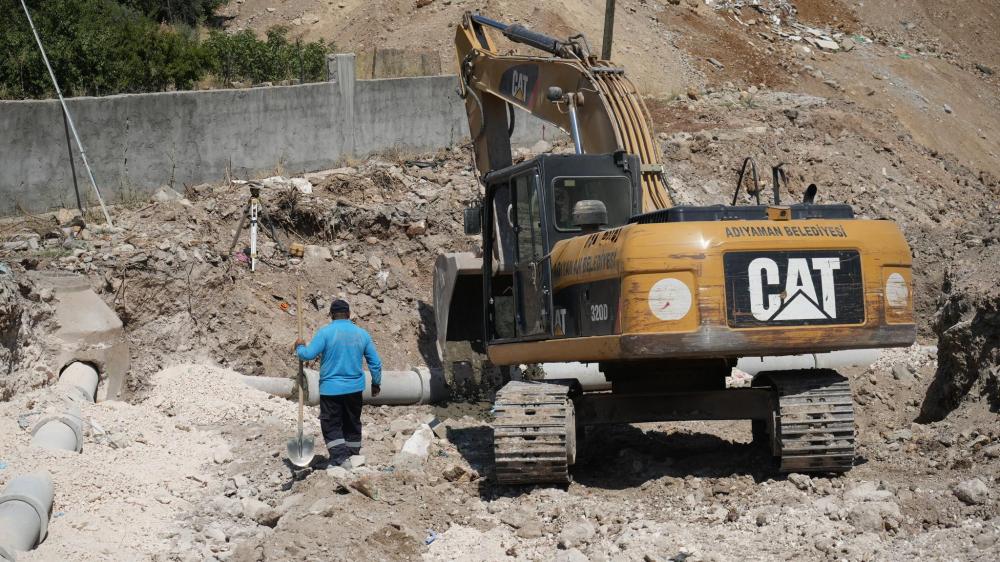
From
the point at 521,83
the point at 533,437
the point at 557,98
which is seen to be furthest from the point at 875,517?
the point at 521,83

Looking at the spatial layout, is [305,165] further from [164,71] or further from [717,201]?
[717,201]

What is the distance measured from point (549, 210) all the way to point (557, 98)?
1.79m

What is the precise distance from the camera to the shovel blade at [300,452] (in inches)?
361

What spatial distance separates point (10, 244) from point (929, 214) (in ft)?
55.5

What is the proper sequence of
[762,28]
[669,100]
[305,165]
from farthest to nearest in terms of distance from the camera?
[762,28] < [669,100] < [305,165]

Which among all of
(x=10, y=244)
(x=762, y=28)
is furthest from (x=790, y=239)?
(x=762, y=28)

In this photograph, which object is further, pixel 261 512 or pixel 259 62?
pixel 259 62

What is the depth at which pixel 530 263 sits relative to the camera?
9.53 metres

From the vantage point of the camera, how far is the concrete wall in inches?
587

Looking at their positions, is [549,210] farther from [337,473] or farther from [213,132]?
[213,132]

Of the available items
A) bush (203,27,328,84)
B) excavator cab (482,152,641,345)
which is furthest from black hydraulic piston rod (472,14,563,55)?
bush (203,27,328,84)

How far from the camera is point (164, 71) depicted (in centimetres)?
1967

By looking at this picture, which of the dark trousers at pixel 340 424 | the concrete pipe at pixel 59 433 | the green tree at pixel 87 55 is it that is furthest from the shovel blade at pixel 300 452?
the green tree at pixel 87 55

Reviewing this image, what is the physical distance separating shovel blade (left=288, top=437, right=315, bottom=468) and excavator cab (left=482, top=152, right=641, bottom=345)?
1.90m
